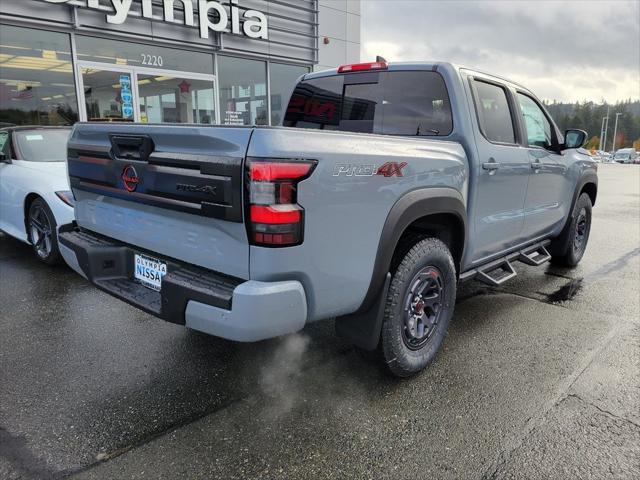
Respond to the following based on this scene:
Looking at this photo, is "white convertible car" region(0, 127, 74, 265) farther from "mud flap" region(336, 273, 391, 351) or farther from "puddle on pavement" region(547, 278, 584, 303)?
"puddle on pavement" region(547, 278, 584, 303)

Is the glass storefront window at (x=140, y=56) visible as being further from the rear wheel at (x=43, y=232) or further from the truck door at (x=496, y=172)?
the truck door at (x=496, y=172)

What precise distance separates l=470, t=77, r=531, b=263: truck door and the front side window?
30cm

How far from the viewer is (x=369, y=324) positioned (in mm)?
2641

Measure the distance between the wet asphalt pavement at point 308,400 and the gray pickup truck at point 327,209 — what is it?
0.40 meters

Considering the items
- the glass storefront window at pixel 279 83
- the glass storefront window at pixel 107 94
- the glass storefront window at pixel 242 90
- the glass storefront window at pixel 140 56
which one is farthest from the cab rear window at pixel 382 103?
the glass storefront window at pixel 279 83

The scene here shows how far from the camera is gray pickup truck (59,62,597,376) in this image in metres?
2.15

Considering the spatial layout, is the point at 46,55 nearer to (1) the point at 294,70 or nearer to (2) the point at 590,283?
(1) the point at 294,70

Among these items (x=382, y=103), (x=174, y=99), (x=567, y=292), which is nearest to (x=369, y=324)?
(x=382, y=103)

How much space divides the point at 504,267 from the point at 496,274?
110 mm

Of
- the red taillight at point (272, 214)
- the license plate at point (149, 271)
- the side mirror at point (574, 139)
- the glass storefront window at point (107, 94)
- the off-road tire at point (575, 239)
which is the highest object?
the glass storefront window at point (107, 94)

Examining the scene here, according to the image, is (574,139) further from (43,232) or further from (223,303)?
(43,232)

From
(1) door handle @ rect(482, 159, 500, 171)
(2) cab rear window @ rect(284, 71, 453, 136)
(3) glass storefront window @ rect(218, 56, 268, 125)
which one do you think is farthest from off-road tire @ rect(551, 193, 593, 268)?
(3) glass storefront window @ rect(218, 56, 268, 125)

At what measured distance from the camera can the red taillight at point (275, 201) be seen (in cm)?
206

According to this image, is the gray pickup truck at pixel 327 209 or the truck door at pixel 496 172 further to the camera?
the truck door at pixel 496 172
